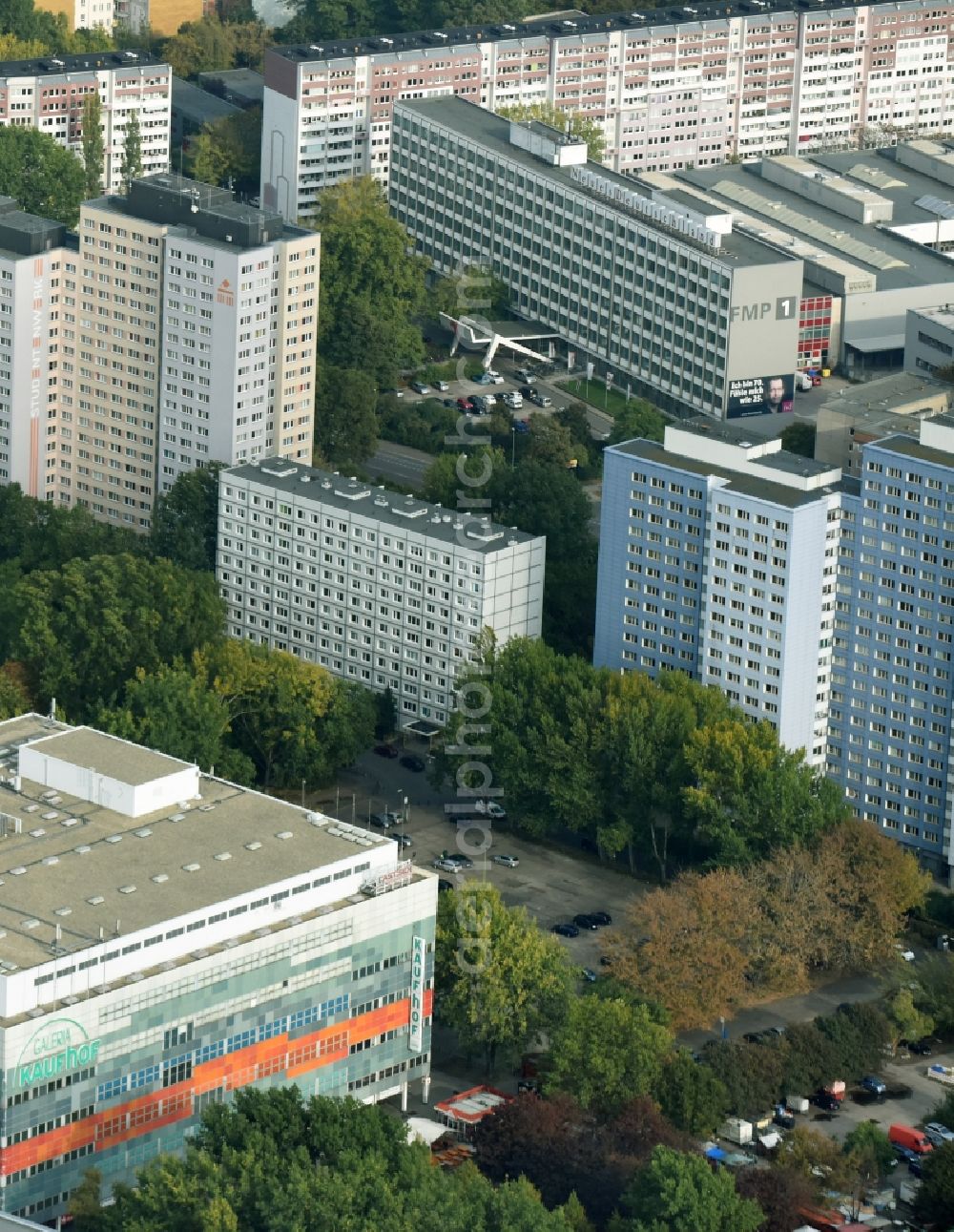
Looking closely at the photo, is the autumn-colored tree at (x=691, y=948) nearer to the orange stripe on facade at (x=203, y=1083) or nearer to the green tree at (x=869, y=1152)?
the orange stripe on facade at (x=203, y=1083)

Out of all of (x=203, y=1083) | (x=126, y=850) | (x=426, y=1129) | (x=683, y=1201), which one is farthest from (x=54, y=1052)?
(x=683, y=1201)

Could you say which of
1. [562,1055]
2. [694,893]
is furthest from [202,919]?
[694,893]

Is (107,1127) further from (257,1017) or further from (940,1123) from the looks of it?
(940,1123)

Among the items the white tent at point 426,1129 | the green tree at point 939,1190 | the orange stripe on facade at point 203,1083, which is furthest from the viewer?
the white tent at point 426,1129

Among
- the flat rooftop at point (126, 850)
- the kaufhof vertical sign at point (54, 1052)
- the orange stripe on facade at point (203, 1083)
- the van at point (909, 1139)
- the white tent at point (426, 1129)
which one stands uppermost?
the flat rooftop at point (126, 850)

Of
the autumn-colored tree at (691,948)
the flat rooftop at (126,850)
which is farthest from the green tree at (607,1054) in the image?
the flat rooftop at (126,850)

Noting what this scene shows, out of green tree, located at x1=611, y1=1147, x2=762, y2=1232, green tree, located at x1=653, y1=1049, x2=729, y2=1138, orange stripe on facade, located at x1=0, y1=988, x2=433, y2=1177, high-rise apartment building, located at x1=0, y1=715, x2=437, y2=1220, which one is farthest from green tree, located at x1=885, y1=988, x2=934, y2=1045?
green tree, located at x1=611, y1=1147, x2=762, y2=1232

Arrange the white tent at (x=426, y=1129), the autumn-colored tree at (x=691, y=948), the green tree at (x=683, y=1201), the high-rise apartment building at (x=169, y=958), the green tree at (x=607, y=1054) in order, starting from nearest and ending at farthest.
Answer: the green tree at (x=683, y=1201) < the high-rise apartment building at (x=169, y=958) < the white tent at (x=426, y=1129) < the green tree at (x=607, y=1054) < the autumn-colored tree at (x=691, y=948)
